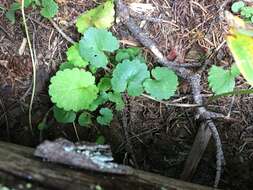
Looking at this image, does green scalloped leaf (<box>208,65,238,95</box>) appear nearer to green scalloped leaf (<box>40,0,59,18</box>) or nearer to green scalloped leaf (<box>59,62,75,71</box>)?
green scalloped leaf (<box>59,62,75,71</box>)

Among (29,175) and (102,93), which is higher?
(102,93)

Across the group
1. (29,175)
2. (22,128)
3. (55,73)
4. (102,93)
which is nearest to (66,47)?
(55,73)

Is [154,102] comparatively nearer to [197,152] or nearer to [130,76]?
[130,76]

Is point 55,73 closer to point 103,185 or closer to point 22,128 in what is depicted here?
point 22,128

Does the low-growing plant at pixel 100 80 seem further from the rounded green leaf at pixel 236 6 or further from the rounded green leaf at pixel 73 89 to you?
the rounded green leaf at pixel 236 6

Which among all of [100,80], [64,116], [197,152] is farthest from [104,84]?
[197,152]

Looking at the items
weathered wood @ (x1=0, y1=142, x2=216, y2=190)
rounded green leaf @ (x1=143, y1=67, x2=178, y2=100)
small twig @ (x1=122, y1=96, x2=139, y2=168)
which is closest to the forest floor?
small twig @ (x1=122, y1=96, x2=139, y2=168)
